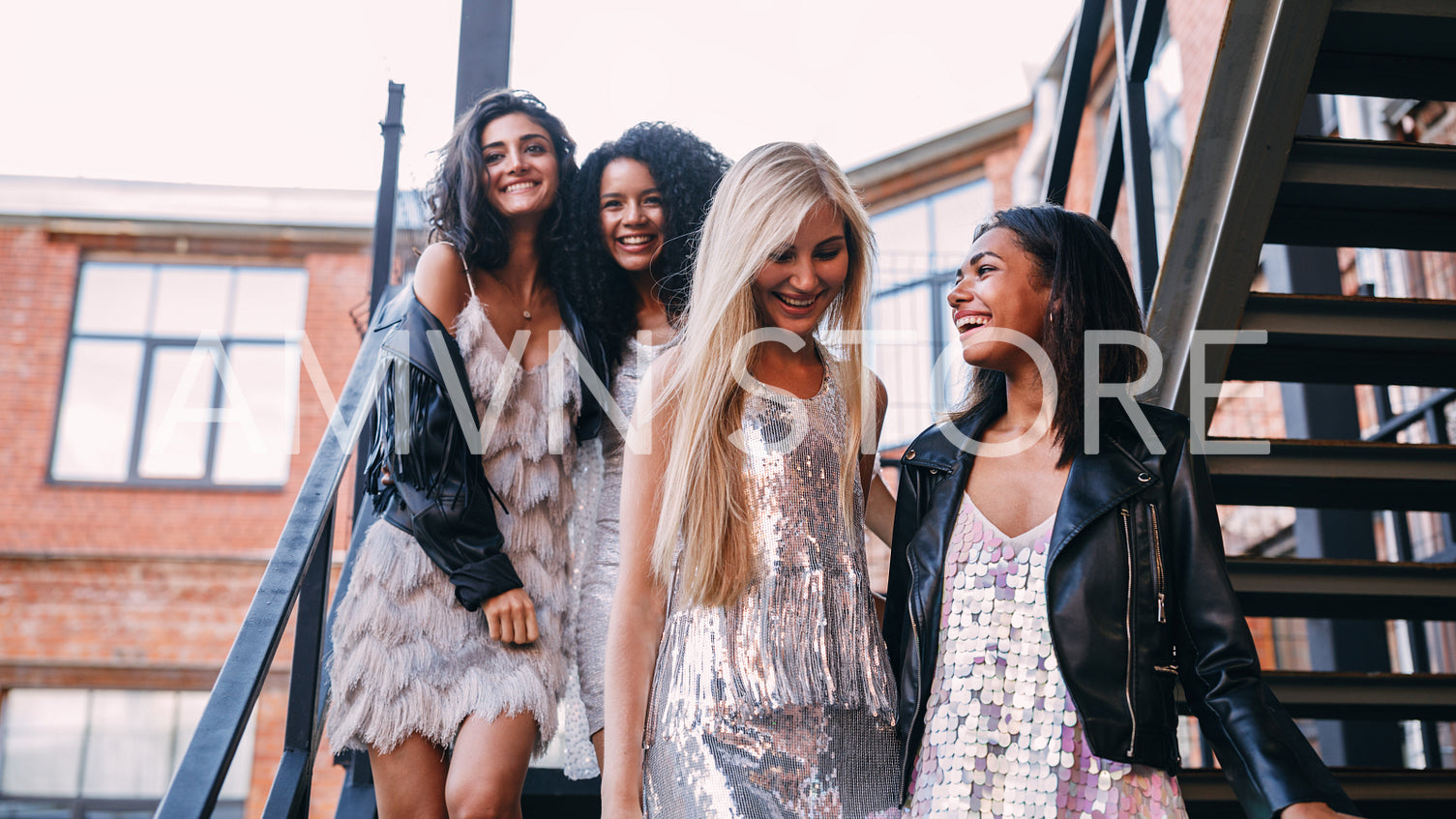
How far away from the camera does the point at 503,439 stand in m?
2.55

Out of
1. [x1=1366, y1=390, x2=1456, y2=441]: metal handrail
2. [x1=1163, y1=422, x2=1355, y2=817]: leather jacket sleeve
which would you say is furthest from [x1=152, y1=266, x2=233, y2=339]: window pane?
[x1=1163, y1=422, x2=1355, y2=817]: leather jacket sleeve

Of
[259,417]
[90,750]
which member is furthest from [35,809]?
[259,417]

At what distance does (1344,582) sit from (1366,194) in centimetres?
86

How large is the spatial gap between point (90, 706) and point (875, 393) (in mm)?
13482

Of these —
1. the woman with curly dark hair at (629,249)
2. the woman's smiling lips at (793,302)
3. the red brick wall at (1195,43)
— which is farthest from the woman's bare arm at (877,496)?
the red brick wall at (1195,43)

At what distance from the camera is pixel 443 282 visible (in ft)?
8.59

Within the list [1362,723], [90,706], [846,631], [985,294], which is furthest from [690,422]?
[90,706]

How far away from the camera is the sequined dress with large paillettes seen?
1.62 meters

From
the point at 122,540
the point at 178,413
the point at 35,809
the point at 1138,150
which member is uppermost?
the point at 178,413

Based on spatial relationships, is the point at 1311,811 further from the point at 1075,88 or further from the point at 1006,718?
the point at 1075,88

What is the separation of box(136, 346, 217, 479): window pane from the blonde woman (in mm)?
13684

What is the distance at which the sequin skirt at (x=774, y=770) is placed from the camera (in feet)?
Result: 5.48

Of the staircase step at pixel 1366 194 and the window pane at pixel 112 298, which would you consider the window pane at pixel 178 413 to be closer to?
the window pane at pixel 112 298

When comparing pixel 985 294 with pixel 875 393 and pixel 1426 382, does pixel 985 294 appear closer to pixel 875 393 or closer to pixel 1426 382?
pixel 875 393
